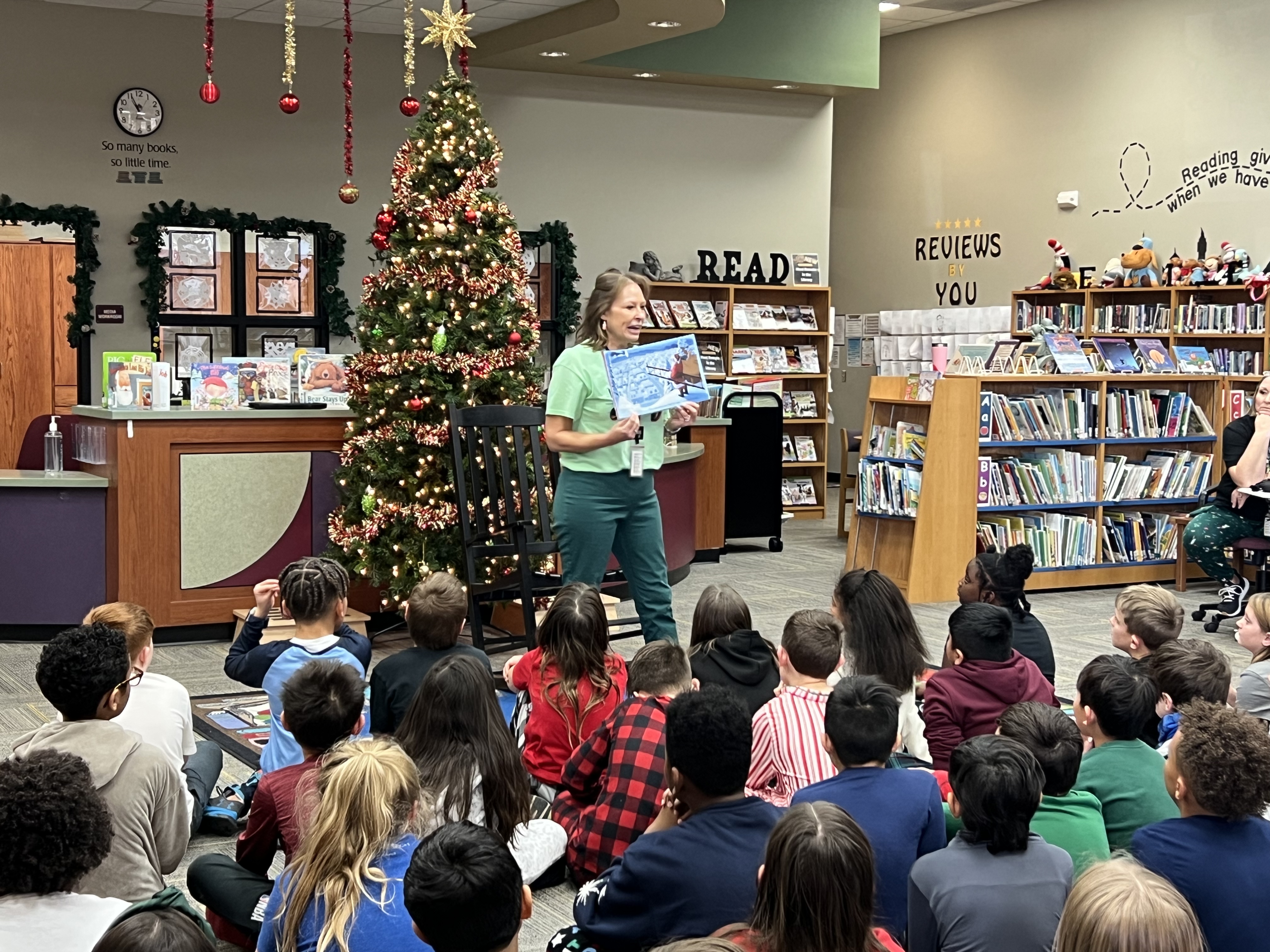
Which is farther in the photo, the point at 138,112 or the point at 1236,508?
the point at 138,112

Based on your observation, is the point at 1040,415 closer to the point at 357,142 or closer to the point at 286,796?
the point at 357,142

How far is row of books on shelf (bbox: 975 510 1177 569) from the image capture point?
8.13 metres

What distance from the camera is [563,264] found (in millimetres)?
10883

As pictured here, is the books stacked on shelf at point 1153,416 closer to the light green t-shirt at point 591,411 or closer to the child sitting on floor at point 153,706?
the light green t-shirt at point 591,411

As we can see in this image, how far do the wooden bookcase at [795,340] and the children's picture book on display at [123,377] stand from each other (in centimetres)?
550

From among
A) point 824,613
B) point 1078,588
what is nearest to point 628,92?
point 1078,588

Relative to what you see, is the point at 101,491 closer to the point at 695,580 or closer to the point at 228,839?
the point at 228,839

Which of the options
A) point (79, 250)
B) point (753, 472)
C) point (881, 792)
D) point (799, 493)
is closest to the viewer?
point (881, 792)

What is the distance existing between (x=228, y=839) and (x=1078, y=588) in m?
5.86

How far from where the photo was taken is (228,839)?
13.4 ft

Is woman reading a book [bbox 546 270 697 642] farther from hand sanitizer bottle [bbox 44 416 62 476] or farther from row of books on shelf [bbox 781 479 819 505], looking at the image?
row of books on shelf [bbox 781 479 819 505]

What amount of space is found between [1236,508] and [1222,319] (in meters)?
3.35

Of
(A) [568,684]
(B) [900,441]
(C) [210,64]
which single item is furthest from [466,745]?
(B) [900,441]

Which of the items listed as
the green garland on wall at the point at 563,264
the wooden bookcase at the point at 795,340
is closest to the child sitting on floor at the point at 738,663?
the green garland on wall at the point at 563,264
